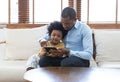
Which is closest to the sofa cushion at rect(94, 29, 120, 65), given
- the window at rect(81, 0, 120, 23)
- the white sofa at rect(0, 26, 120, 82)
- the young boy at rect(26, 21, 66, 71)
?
the white sofa at rect(0, 26, 120, 82)

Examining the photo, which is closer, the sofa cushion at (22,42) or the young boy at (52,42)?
the young boy at (52,42)

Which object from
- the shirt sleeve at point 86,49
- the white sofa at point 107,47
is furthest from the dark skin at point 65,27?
the white sofa at point 107,47

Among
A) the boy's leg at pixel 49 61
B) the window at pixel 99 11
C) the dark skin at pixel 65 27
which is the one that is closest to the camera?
the dark skin at pixel 65 27

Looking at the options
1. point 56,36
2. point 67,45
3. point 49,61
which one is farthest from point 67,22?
point 49,61

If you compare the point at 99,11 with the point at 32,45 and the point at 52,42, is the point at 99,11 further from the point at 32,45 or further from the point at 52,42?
the point at 52,42

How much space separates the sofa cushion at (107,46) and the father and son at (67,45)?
0.63m

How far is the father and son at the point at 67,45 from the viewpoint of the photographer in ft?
8.34

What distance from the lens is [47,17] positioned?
394cm

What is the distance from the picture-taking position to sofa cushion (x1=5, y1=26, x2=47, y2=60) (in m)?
3.32

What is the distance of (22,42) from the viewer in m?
3.34

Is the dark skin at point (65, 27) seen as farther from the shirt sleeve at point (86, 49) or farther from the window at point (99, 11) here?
the window at point (99, 11)

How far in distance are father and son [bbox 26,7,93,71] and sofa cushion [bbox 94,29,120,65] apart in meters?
0.63

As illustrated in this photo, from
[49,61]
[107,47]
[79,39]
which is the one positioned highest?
[79,39]

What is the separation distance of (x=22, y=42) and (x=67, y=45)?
767 mm
